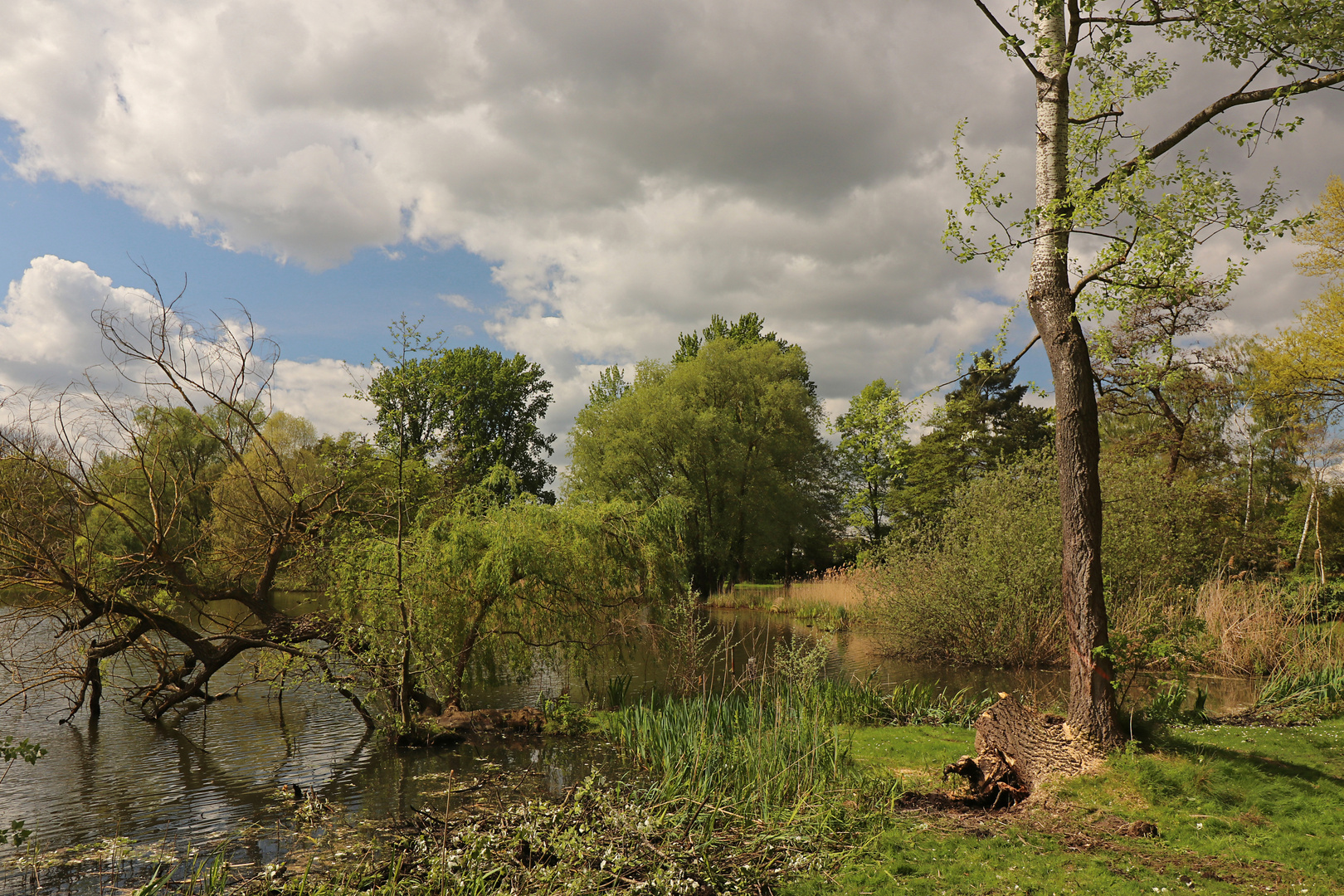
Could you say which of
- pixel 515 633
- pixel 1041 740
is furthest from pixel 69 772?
pixel 1041 740

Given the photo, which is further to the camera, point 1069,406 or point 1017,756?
point 1069,406

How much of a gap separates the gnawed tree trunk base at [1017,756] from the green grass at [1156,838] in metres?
0.28

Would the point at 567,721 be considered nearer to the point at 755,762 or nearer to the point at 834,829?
the point at 755,762

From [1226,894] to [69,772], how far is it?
1209cm

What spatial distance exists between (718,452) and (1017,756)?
27.1 m

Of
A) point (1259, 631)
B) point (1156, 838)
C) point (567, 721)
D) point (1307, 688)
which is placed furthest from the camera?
point (1259, 631)

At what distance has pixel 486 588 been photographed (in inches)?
441

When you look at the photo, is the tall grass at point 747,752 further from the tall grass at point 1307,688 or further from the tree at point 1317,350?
the tree at point 1317,350

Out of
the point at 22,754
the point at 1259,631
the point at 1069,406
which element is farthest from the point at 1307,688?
the point at 22,754

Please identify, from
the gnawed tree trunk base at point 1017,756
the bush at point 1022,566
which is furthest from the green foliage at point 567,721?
the bush at point 1022,566

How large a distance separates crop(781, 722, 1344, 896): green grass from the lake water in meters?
2.62

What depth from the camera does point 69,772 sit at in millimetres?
9375

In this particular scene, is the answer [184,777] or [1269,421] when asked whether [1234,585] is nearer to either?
[1269,421]

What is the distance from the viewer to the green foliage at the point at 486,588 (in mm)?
10250
